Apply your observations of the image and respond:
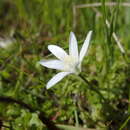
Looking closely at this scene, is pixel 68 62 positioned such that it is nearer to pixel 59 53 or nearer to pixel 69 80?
pixel 59 53

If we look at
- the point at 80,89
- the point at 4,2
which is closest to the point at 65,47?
the point at 80,89

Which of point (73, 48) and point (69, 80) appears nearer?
point (73, 48)

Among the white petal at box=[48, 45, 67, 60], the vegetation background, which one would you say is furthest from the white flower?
the vegetation background

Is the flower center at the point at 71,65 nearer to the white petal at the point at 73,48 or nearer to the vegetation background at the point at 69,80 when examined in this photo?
the white petal at the point at 73,48

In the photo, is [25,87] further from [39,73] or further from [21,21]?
[21,21]

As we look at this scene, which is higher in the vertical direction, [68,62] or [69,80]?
[68,62]

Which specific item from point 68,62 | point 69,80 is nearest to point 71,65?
point 68,62
